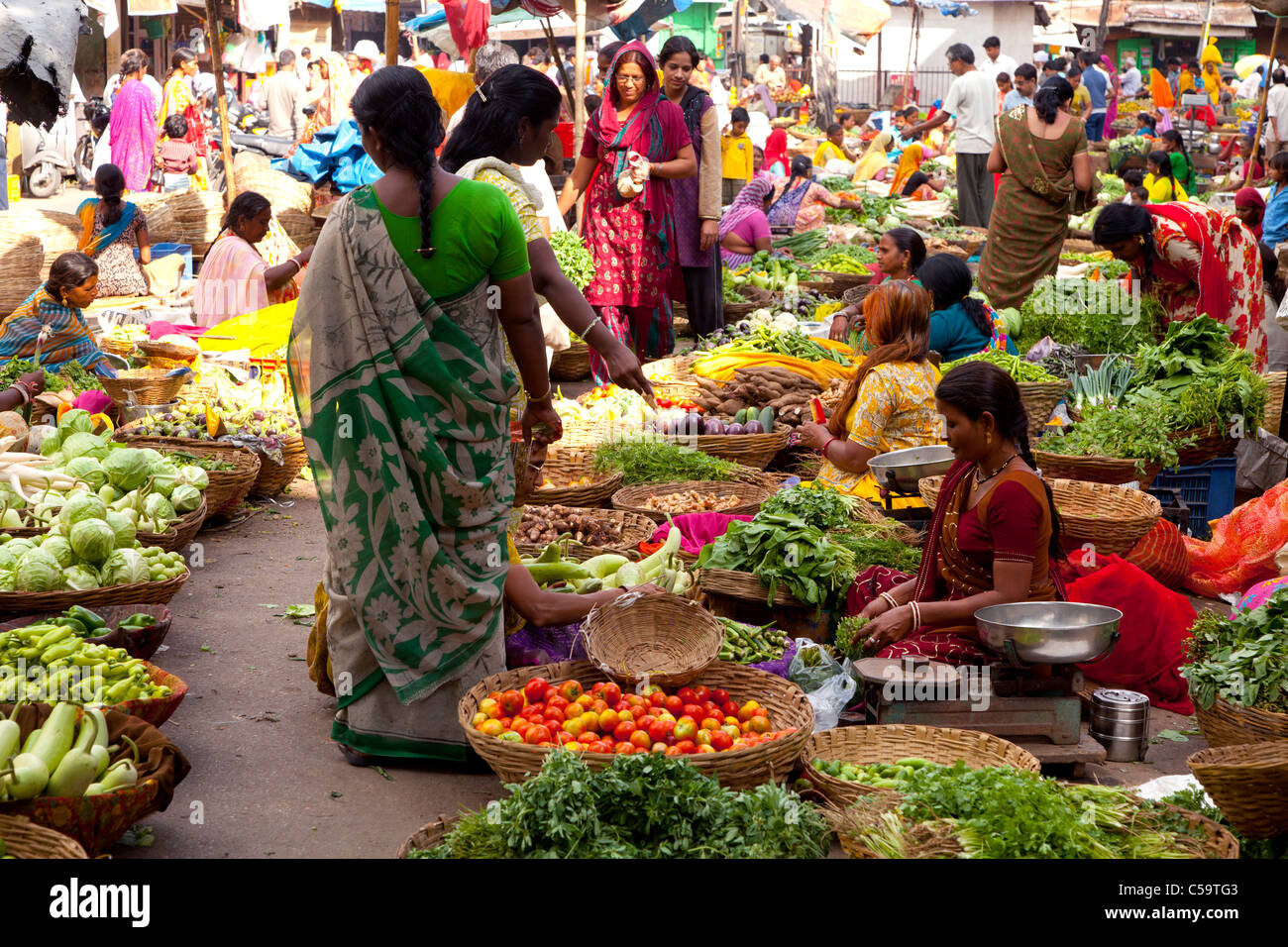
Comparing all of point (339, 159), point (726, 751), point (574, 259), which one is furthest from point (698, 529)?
point (339, 159)

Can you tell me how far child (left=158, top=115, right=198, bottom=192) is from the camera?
1512 cm

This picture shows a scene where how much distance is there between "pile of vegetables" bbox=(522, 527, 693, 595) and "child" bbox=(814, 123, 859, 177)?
1691 cm

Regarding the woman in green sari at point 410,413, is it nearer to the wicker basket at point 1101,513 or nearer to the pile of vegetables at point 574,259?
the wicker basket at point 1101,513

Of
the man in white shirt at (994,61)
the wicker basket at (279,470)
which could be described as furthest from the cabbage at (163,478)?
the man in white shirt at (994,61)

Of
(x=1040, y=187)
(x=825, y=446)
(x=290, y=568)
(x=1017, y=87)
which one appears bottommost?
(x=290, y=568)

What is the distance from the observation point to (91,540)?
15.5 ft

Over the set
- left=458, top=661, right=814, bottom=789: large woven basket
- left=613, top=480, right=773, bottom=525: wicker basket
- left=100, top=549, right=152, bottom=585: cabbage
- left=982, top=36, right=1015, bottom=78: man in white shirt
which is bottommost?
left=458, top=661, right=814, bottom=789: large woven basket

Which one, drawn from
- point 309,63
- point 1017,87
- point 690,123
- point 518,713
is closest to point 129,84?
point 309,63

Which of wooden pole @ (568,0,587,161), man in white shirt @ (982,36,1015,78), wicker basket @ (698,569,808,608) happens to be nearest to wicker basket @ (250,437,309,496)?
wicker basket @ (698,569,808,608)

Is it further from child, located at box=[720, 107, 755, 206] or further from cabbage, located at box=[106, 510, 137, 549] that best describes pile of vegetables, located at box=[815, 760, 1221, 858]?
child, located at box=[720, 107, 755, 206]

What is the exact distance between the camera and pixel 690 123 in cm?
912

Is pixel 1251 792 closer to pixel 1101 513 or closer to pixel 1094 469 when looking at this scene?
pixel 1101 513
